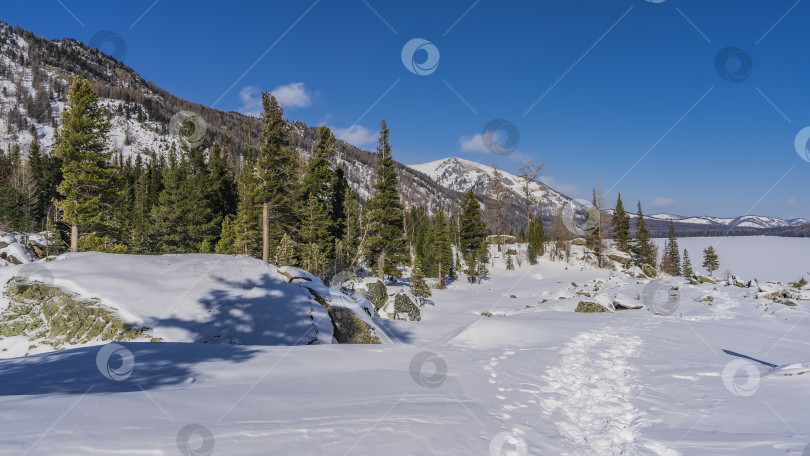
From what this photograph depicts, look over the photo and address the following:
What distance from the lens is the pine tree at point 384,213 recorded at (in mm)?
33750

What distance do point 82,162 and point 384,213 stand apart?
823 inches

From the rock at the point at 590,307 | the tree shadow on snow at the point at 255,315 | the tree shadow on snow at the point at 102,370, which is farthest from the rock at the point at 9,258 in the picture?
the rock at the point at 590,307

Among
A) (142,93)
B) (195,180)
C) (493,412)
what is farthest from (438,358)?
(142,93)

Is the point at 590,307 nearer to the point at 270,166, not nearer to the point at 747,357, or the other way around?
the point at 747,357

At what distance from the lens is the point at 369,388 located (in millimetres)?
6031

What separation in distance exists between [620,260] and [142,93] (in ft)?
767

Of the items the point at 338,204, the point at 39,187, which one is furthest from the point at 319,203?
the point at 39,187

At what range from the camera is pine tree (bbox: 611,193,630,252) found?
57119 millimetres

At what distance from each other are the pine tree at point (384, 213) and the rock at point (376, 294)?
10.6m

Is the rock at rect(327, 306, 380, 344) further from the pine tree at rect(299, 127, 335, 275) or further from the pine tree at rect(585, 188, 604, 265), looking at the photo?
the pine tree at rect(585, 188, 604, 265)

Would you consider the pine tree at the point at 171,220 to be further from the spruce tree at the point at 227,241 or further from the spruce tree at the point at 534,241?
the spruce tree at the point at 534,241

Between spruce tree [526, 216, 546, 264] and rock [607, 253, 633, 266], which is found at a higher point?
spruce tree [526, 216, 546, 264]

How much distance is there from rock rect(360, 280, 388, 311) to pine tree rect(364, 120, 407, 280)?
34.7 feet

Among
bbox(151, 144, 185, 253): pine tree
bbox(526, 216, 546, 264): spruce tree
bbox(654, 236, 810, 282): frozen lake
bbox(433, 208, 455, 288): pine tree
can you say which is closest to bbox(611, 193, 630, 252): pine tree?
bbox(526, 216, 546, 264): spruce tree
